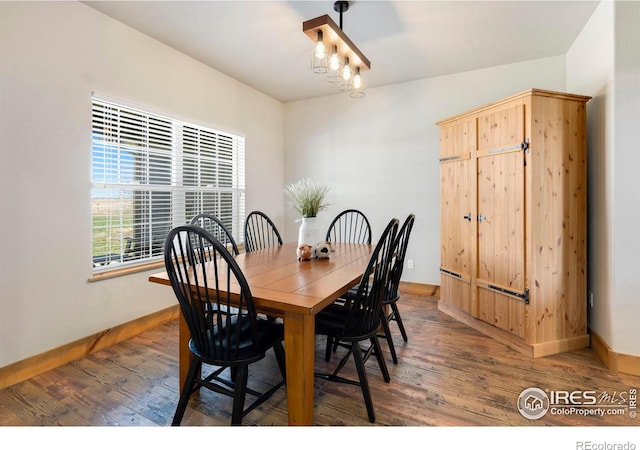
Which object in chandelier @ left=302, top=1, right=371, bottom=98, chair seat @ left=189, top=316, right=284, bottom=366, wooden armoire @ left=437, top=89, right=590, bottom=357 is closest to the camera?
chair seat @ left=189, top=316, right=284, bottom=366

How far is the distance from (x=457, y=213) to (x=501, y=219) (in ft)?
1.61

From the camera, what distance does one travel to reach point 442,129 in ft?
10.7

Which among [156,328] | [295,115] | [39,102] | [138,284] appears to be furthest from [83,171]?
[295,115]

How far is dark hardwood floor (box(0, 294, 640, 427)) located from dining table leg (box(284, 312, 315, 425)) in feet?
0.86

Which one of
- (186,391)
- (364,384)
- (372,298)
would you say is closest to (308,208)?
(372,298)

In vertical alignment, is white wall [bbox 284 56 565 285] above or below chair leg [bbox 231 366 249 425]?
above

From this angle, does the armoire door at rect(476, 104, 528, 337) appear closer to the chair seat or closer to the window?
the chair seat

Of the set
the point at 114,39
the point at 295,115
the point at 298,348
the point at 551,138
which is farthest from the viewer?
the point at 295,115

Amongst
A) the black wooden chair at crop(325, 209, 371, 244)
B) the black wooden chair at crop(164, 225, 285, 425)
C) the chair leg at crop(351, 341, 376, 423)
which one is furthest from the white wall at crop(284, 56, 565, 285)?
the black wooden chair at crop(164, 225, 285, 425)

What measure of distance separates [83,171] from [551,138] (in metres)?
3.51

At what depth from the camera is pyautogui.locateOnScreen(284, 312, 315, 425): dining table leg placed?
139 centimetres

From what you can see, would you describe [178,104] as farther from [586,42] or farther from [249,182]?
[586,42]

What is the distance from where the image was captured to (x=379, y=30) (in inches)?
106
